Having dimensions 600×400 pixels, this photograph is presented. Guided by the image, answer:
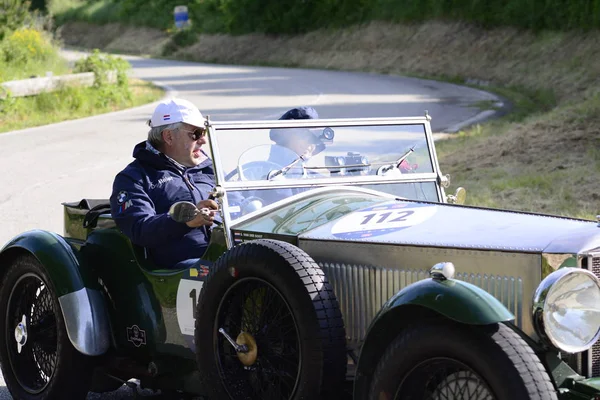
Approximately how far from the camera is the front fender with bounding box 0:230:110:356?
464 centimetres

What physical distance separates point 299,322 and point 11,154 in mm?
11495

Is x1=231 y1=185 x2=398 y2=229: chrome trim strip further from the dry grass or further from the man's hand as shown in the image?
the dry grass

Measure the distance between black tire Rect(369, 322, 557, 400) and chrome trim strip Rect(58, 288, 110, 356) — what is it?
5.29 feet

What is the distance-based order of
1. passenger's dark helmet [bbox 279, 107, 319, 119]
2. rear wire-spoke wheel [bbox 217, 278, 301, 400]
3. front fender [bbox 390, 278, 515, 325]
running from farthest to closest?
1. passenger's dark helmet [bbox 279, 107, 319, 119]
2. rear wire-spoke wheel [bbox 217, 278, 301, 400]
3. front fender [bbox 390, 278, 515, 325]

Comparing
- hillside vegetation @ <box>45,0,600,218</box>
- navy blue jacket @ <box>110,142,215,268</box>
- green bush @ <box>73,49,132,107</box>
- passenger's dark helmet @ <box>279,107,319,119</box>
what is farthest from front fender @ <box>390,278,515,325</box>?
green bush @ <box>73,49,132,107</box>

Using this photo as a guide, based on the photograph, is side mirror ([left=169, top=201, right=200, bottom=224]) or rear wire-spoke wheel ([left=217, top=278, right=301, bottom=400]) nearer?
rear wire-spoke wheel ([left=217, top=278, right=301, bottom=400])

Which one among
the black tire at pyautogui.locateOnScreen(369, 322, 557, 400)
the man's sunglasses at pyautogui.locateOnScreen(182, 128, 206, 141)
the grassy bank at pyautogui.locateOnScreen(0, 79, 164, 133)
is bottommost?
the grassy bank at pyautogui.locateOnScreen(0, 79, 164, 133)

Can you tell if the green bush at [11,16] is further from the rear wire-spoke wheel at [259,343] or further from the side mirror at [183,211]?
the rear wire-spoke wheel at [259,343]

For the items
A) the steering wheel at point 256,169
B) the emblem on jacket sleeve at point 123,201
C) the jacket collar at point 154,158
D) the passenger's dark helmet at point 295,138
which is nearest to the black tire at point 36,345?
the emblem on jacket sleeve at point 123,201

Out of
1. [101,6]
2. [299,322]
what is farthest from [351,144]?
[101,6]

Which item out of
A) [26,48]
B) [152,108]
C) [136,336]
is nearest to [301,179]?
[136,336]

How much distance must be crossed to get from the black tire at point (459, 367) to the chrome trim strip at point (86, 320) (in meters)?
1.61

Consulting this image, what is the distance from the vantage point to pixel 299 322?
3775mm

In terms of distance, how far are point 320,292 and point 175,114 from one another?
1.43 metres
